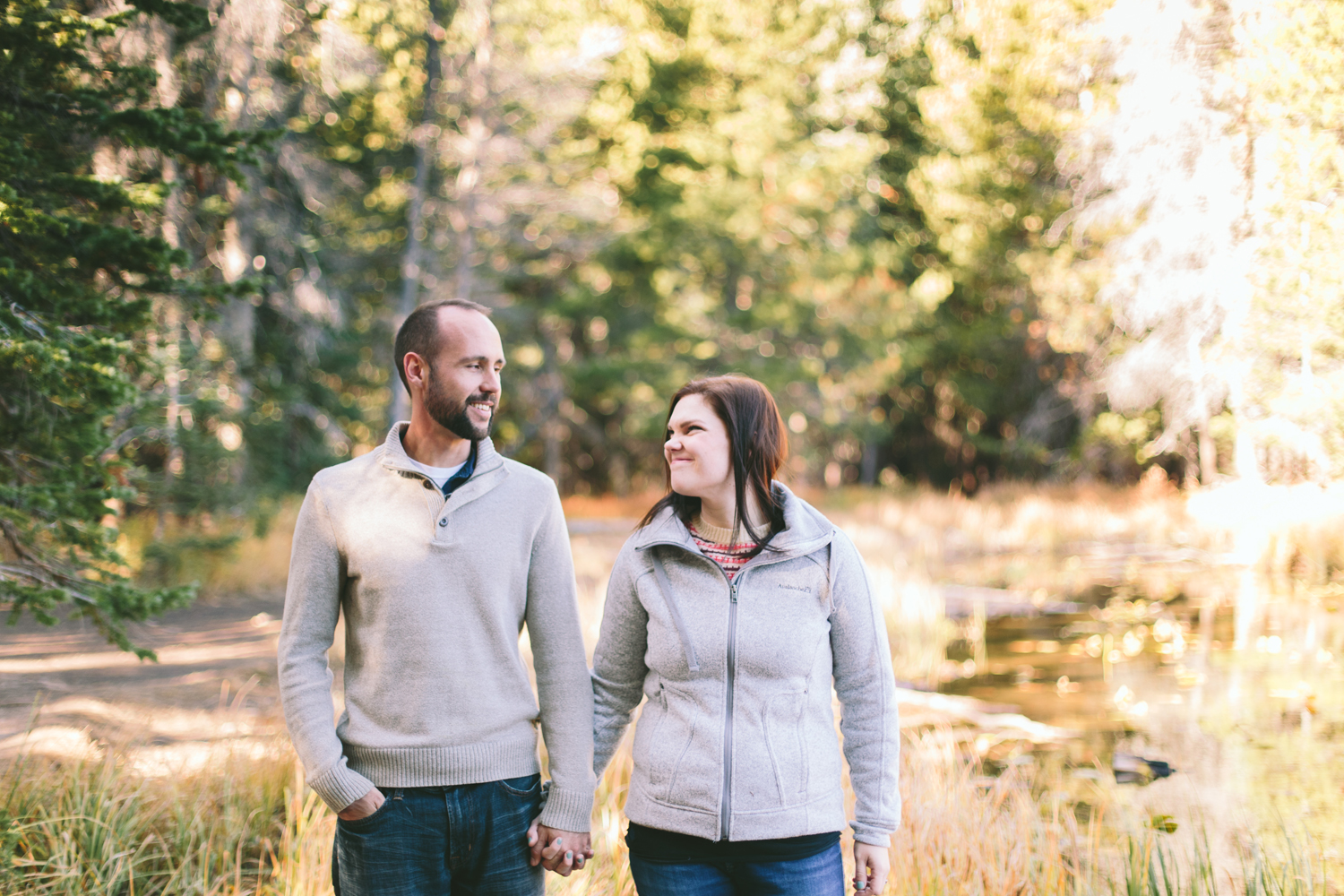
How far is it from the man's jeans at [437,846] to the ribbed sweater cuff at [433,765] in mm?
20

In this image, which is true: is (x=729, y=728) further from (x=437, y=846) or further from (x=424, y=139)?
(x=424, y=139)

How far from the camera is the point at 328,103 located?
12.6 m

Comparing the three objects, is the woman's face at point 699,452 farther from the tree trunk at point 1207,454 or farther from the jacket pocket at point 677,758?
the tree trunk at point 1207,454

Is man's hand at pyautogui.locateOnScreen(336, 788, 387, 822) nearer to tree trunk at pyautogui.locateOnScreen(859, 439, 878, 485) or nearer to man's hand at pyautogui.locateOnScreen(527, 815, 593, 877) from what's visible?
man's hand at pyautogui.locateOnScreen(527, 815, 593, 877)

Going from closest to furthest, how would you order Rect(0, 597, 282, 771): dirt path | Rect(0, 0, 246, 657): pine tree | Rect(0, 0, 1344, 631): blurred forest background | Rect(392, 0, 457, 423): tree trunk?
Rect(0, 0, 246, 657): pine tree → Rect(0, 0, 1344, 631): blurred forest background → Rect(0, 597, 282, 771): dirt path → Rect(392, 0, 457, 423): tree trunk

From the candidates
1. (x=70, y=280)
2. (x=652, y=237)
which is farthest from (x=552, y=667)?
(x=652, y=237)

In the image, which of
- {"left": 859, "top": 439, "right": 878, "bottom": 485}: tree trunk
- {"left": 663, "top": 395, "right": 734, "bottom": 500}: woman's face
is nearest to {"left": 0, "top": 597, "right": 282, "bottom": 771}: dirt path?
{"left": 663, "top": 395, "right": 734, "bottom": 500}: woman's face

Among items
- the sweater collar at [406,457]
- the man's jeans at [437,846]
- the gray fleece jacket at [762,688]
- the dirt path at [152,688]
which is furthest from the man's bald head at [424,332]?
the dirt path at [152,688]

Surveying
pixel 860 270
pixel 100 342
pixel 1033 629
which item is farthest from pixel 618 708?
pixel 860 270

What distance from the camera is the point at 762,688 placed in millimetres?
2080

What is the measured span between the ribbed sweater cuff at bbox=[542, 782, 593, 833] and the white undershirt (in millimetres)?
735

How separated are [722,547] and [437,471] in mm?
682

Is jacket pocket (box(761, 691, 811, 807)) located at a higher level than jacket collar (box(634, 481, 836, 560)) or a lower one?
lower

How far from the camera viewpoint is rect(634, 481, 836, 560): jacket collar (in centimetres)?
213
